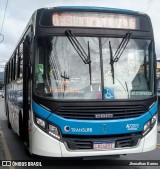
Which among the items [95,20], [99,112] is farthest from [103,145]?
[95,20]

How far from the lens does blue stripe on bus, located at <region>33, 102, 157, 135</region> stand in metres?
7.23

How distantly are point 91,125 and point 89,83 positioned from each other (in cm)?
81

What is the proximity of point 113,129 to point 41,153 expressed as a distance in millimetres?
1422

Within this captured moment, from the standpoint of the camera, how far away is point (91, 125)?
7277 mm

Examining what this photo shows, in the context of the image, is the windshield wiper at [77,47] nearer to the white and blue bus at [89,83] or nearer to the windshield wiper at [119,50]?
the white and blue bus at [89,83]

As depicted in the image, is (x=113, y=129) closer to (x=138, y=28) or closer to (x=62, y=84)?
(x=62, y=84)

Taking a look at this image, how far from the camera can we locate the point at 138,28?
8.08m

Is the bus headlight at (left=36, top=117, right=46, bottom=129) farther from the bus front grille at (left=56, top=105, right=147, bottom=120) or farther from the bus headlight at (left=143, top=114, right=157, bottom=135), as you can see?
the bus headlight at (left=143, top=114, right=157, bottom=135)

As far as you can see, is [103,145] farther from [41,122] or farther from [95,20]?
[95,20]

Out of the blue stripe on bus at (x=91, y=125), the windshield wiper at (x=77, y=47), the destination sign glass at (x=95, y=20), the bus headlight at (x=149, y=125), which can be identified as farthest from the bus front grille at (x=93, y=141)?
the destination sign glass at (x=95, y=20)

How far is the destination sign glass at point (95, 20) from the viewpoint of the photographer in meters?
7.79

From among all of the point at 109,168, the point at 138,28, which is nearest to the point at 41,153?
the point at 109,168

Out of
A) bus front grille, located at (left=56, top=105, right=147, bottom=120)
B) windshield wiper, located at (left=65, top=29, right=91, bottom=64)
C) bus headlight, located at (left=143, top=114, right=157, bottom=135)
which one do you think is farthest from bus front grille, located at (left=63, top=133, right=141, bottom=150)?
windshield wiper, located at (left=65, top=29, right=91, bottom=64)

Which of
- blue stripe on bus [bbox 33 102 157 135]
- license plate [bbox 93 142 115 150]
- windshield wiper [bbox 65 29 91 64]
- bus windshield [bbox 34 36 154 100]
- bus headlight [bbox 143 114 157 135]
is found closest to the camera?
blue stripe on bus [bbox 33 102 157 135]
